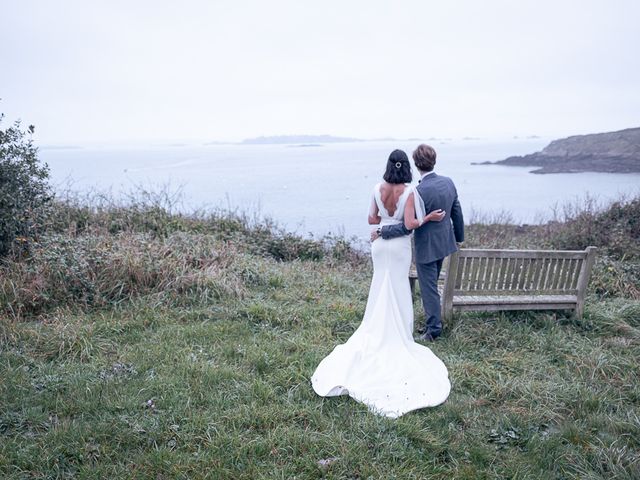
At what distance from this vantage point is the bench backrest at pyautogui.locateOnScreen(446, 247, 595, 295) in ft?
18.4

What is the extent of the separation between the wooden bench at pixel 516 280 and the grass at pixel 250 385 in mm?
231

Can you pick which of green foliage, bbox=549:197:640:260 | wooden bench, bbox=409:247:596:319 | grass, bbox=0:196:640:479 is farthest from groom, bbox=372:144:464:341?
green foliage, bbox=549:197:640:260

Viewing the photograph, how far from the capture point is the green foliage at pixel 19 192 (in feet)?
22.3

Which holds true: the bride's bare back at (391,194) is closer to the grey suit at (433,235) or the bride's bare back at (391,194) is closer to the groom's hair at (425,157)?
the grey suit at (433,235)

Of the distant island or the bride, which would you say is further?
the distant island

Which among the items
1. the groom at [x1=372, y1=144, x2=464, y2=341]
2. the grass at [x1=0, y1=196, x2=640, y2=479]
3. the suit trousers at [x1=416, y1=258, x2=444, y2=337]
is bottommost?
the grass at [x1=0, y1=196, x2=640, y2=479]

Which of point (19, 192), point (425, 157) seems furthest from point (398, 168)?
point (19, 192)

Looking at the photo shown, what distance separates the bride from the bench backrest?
81cm

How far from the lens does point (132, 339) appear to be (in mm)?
5375

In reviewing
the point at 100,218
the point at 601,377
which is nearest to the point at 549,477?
the point at 601,377

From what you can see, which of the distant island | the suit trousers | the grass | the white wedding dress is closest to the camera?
the grass

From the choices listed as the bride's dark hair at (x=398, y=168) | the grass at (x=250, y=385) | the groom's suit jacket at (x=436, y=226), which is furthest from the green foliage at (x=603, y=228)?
the bride's dark hair at (x=398, y=168)

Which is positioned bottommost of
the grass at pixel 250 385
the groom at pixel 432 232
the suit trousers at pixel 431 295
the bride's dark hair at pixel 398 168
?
the grass at pixel 250 385

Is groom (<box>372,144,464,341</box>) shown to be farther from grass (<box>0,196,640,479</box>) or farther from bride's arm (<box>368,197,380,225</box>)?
grass (<box>0,196,640,479</box>)
